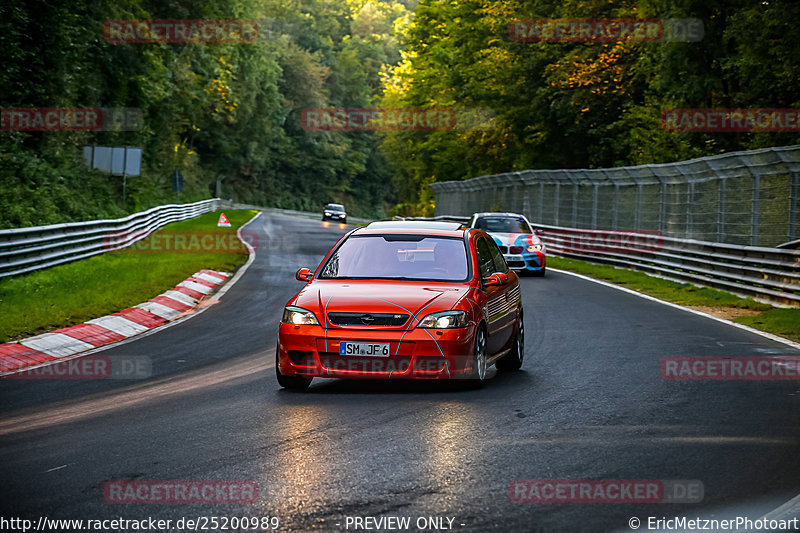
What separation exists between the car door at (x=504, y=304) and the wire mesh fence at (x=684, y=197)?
10.2 m

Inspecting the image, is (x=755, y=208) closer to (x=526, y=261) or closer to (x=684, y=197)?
(x=684, y=197)

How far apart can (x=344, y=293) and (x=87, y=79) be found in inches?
1285

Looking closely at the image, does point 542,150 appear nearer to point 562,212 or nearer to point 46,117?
point 562,212

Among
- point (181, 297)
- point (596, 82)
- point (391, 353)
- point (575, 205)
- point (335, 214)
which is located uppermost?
point (596, 82)

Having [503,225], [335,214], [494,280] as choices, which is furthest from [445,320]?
[335,214]

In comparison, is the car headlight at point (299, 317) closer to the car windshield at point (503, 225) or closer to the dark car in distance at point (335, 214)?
the car windshield at point (503, 225)

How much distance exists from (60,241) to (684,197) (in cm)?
1444

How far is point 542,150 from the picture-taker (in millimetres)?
49281

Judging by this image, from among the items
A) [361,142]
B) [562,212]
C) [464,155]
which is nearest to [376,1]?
[361,142]

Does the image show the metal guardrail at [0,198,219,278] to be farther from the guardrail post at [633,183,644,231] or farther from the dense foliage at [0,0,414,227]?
the guardrail post at [633,183,644,231]

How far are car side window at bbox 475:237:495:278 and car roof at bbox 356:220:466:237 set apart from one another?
0.23 m

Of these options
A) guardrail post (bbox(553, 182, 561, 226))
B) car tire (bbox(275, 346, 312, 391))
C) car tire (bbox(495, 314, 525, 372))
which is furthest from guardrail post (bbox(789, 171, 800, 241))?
guardrail post (bbox(553, 182, 561, 226))

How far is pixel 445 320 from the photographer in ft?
29.6

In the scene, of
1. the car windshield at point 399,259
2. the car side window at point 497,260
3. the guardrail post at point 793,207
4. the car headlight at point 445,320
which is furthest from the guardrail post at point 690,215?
the car headlight at point 445,320
